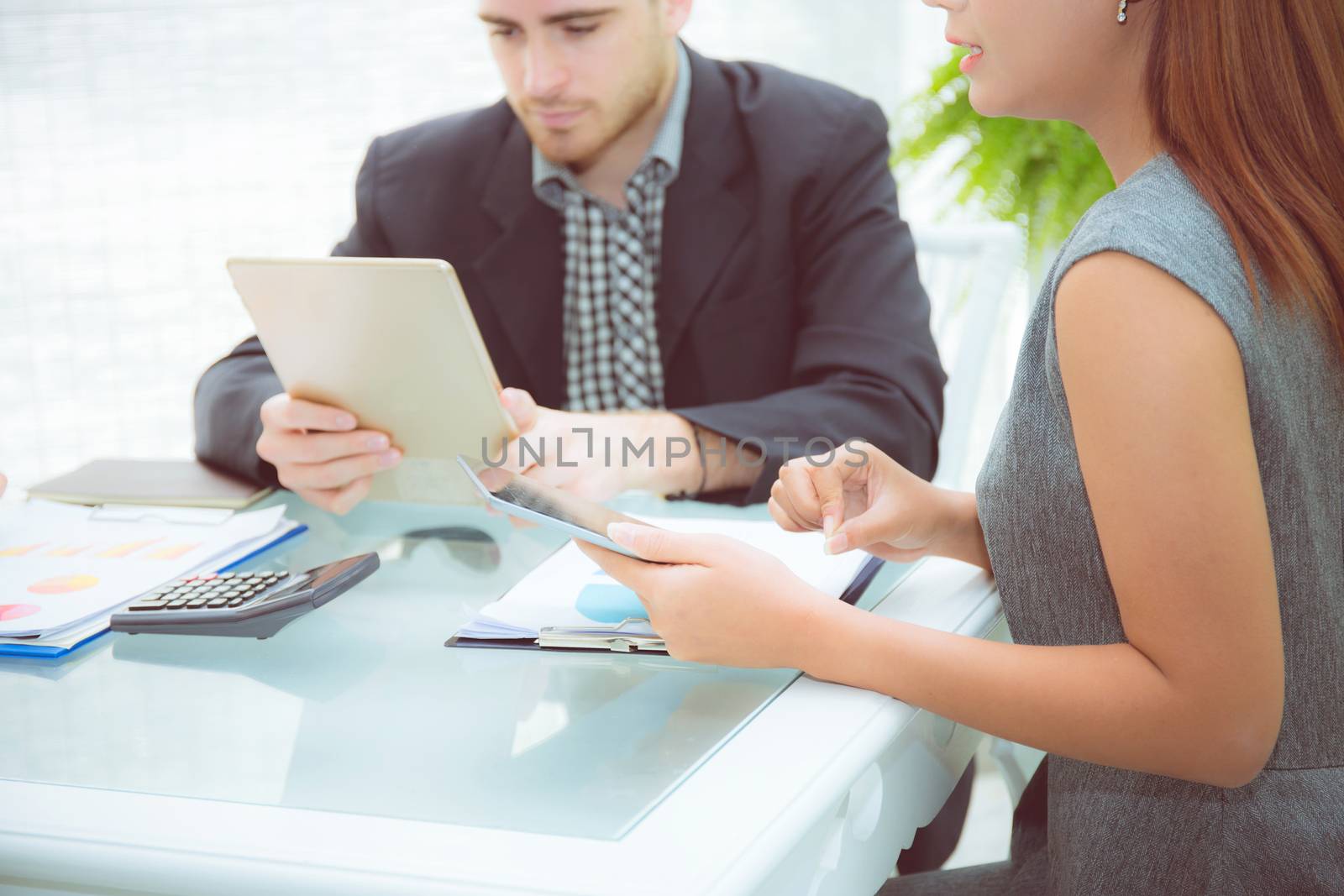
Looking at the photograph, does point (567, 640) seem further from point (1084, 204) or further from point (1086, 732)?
point (1084, 204)

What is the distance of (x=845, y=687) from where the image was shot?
2.29 feet

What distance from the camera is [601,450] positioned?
1.19 metres

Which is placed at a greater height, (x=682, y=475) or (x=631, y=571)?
(x=631, y=571)

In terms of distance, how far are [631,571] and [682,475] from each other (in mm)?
493

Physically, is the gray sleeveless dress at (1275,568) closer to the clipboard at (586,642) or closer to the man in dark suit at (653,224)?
the clipboard at (586,642)

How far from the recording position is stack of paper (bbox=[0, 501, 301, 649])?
0.86 metres

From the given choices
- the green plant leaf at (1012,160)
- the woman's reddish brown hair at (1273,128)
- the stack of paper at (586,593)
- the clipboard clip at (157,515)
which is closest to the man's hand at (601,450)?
the stack of paper at (586,593)

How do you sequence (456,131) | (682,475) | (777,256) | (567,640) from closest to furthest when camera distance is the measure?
(567,640), (682,475), (777,256), (456,131)

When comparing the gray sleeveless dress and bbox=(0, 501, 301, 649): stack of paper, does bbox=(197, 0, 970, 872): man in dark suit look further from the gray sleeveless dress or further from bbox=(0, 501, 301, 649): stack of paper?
the gray sleeveless dress

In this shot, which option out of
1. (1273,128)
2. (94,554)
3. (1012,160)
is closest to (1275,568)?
(1273,128)

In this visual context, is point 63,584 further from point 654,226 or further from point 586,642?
point 654,226

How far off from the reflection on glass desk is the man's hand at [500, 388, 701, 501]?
229mm

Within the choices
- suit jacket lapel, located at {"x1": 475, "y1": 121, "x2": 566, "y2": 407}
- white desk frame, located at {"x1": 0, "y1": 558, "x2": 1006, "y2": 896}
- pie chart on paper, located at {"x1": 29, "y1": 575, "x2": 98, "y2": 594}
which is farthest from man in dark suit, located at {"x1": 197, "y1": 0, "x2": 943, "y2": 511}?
white desk frame, located at {"x1": 0, "y1": 558, "x2": 1006, "y2": 896}

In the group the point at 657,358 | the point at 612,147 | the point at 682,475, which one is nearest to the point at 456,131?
the point at 612,147
